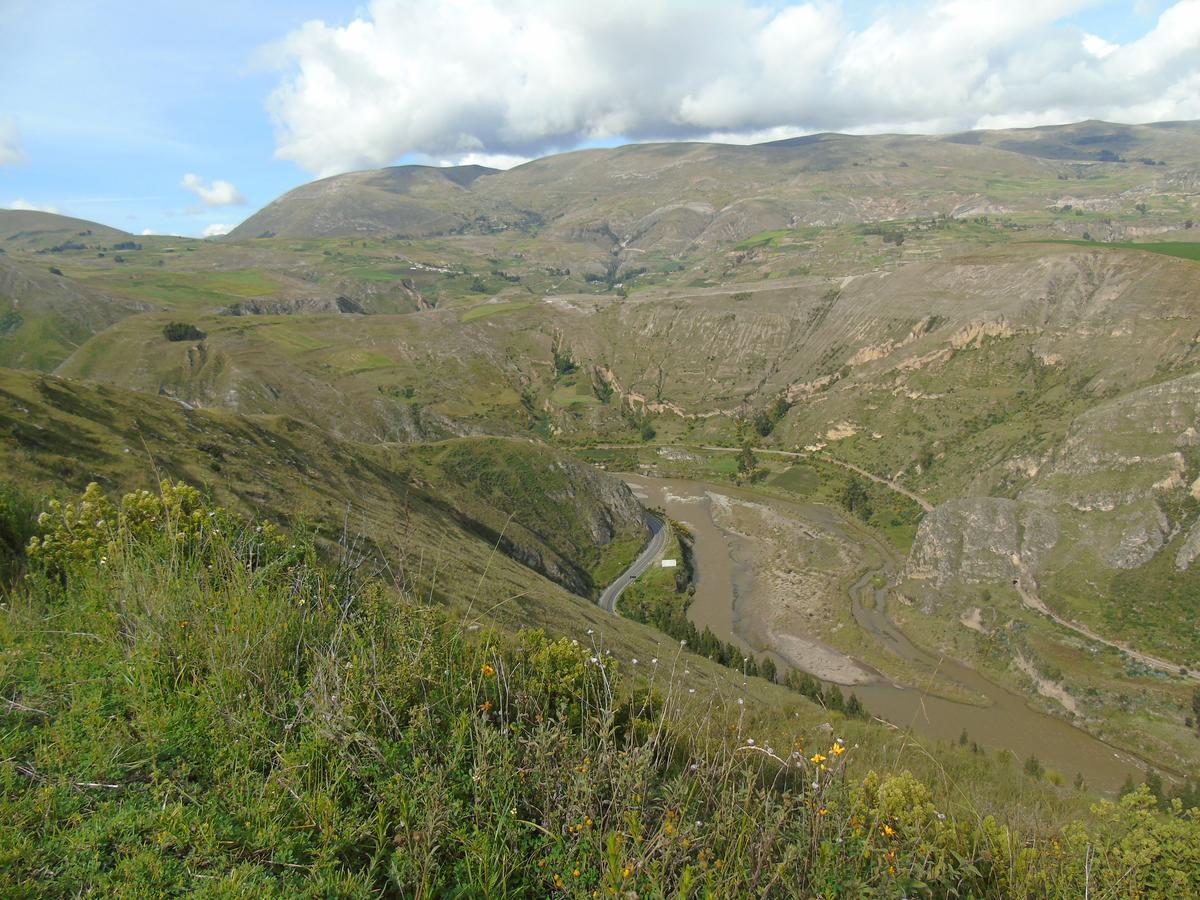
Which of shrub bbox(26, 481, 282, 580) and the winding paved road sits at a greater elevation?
shrub bbox(26, 481, 282, 580)

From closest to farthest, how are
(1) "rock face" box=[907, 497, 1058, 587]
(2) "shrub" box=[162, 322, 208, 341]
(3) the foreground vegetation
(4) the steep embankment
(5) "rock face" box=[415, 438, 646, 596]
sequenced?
(3) the foreground vegetation
(4) the steep embankment
(1) "rock face" box=[907, 497, 1058, 587]
(5) "rock face" box=[415, 438, 646, 596]
(2) "shrub" box=[162, 322, 208, 341]

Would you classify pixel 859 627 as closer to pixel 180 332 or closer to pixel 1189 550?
pixel 1189 550

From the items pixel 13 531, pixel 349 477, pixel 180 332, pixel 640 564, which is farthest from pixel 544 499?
pixel 180 332

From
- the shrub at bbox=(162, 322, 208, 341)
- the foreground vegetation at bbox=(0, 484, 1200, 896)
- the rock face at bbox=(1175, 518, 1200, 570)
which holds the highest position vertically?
the shrub at bbox=(162, 322, 208, 341)

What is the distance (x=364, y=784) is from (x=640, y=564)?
68.3 metres

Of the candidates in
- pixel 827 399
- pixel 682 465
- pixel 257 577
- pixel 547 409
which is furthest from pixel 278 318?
pixel 257 577

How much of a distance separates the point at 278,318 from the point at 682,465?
87747mm

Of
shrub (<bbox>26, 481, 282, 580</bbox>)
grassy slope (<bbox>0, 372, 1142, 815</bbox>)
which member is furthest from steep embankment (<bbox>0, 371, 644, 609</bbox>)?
shrub (<bbox>26, 481, 282, 580</bbox>)

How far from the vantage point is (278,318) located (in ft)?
430

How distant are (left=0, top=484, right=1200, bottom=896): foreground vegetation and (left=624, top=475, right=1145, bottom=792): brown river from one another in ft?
80.8

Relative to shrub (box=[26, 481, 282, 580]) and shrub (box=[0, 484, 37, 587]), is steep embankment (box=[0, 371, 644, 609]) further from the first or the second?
Result: shrub (box=[0, 484, 37, 587])

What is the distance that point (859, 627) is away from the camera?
5856 cm

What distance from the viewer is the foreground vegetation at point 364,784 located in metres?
3.83

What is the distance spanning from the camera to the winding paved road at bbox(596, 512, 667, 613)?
63062mm
